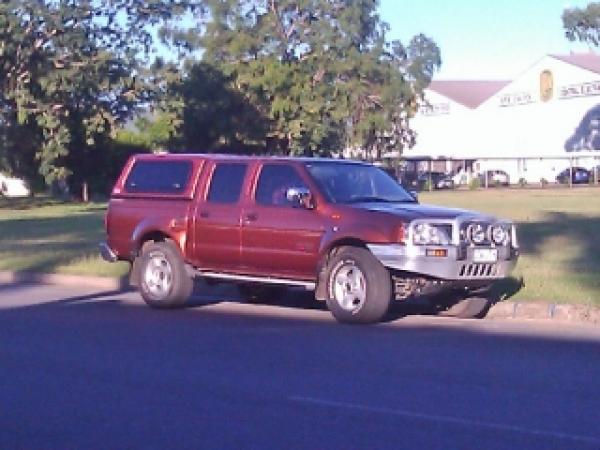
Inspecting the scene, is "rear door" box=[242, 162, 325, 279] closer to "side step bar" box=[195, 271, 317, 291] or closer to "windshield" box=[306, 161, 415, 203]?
"side step bar" box=[195, 271, 317, 291]

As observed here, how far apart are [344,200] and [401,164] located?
246 ft

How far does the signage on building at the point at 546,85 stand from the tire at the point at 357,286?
86.2 meters

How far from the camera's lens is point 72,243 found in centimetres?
2834

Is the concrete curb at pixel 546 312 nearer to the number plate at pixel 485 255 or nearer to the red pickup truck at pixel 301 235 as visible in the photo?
the red pickup truck at pixel 301 235

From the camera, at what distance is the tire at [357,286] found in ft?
49.2

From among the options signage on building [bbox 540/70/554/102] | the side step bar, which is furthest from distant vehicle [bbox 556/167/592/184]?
the side step bar

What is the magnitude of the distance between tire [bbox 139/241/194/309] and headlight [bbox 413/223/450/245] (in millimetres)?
3440

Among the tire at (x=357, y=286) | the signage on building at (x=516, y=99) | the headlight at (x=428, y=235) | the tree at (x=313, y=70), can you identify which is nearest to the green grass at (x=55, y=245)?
the tire at (x=357, y=286)

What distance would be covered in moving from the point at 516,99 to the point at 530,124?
2.69m

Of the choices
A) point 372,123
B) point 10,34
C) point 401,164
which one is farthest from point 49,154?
point 401,164

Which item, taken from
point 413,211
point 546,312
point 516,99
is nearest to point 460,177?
point 516,99

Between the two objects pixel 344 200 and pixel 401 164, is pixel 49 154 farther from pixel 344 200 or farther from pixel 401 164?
pixel 344 200

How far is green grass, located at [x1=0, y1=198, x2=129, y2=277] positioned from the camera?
2223 cm

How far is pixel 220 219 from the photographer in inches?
656
